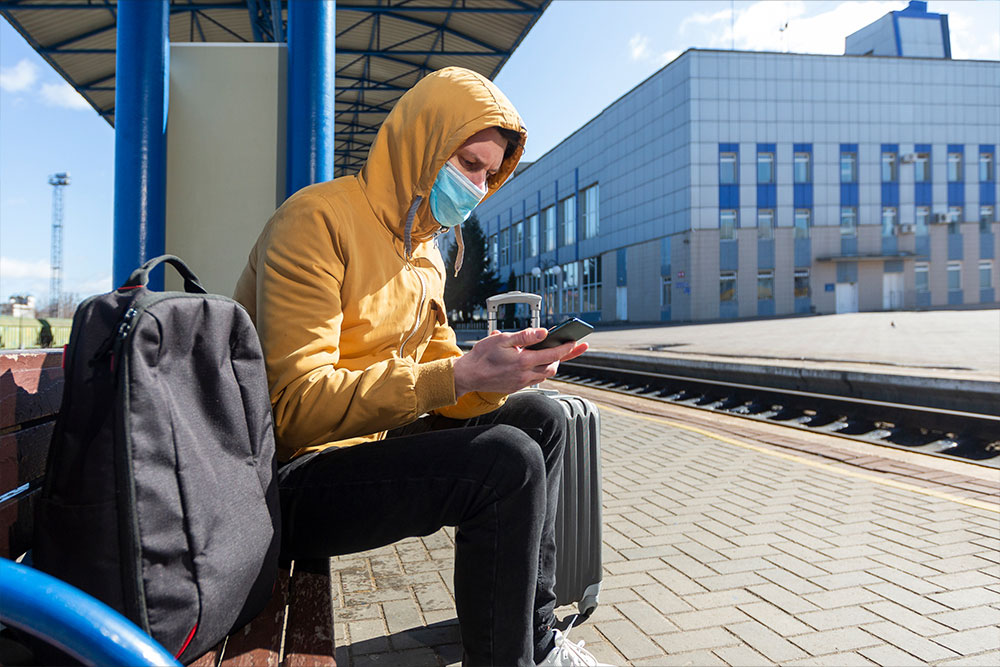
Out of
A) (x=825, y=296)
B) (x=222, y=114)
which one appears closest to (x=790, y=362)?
(x=222, y=114)

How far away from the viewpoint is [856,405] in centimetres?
778

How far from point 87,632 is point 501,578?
3.32 ft

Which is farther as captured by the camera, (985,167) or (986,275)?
(986,275)

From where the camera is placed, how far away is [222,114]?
15.0 feet

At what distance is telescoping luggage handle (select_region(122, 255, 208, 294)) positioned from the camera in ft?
4.36

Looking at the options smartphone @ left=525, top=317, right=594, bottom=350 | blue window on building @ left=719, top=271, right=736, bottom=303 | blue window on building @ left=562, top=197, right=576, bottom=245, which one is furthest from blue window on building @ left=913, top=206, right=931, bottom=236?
smartphone @ left=525, top=317, right=594, bottom=350

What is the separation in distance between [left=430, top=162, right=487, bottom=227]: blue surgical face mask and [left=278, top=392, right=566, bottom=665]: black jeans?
32.4 inches

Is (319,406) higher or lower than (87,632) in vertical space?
higher

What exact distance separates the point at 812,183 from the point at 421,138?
4590 cm

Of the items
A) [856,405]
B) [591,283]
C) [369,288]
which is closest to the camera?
[369,288]

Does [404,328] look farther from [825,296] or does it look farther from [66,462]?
[825,296]

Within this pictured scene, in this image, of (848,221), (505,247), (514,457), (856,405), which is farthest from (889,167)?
(514,457)

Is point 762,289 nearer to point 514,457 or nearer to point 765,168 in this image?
point 765,168

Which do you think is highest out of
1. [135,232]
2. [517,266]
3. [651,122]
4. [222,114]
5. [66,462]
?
[651,122]
